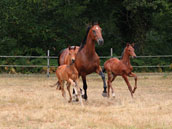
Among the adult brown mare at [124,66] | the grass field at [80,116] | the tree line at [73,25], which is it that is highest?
the tree line at [73,25]

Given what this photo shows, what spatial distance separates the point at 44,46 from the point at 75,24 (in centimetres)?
283

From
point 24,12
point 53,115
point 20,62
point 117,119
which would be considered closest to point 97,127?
point 117,119

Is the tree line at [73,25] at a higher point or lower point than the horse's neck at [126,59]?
higher

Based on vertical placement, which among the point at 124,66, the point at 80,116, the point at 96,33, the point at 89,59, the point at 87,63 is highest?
the point at 96,33

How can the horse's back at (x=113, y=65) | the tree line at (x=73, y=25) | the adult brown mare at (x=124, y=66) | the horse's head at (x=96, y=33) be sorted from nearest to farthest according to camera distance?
the horse's head at (x=96, y=33) < the adult brown mare at (x=124, y=66) < the horse's back at (x=113, y=65) < the tree line at (x=73, y=25)

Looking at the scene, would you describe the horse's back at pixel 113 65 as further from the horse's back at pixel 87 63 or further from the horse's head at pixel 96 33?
the horse's head at pixel 96 33

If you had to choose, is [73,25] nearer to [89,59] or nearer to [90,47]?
[90,47]

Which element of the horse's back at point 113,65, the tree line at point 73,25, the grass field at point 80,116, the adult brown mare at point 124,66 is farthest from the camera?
the tree line at point 73,25

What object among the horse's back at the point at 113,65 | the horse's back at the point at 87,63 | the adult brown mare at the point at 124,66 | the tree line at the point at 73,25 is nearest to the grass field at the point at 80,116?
the horse's back at the point at 87,63

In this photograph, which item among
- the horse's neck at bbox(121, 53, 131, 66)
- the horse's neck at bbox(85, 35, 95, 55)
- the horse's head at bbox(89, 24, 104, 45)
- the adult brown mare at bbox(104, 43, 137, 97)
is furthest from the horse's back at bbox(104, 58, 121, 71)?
the horse's head at bbox(89, 24, 104, 45)

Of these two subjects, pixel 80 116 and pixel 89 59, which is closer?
pixel 80 116

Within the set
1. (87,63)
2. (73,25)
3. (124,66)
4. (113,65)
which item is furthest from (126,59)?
(73,25)

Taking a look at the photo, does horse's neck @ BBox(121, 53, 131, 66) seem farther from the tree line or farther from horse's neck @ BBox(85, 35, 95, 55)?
the tree line

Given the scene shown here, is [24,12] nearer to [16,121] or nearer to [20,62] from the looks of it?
[20,62]
